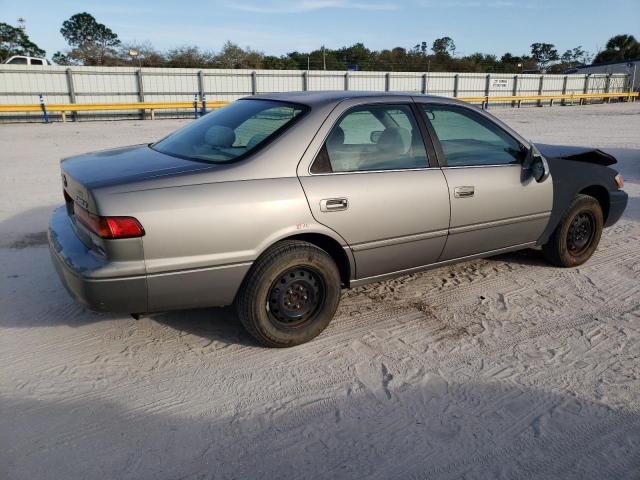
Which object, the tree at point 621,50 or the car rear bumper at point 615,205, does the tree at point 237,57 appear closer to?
the car rear bumper at point 615,205

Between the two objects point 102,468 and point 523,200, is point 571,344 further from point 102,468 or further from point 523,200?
point 102,468

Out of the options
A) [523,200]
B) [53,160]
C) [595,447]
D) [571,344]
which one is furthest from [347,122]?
[53,160]

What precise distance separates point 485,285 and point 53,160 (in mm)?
9097

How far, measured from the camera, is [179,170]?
2965 millimetres

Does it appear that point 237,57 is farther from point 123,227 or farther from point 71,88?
point 123,227

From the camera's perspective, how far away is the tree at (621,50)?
69062mm

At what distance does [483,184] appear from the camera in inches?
152

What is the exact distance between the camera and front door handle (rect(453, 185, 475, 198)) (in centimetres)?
374

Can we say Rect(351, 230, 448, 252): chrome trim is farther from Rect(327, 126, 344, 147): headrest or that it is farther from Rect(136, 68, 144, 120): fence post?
Answer: Rect(136, 68, 144, 120): fence post

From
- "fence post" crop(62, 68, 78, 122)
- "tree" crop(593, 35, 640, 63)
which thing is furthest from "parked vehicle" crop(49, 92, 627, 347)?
"tree" crop(593, 35, 640, 63)

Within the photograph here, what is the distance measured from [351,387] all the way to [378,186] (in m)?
1.33

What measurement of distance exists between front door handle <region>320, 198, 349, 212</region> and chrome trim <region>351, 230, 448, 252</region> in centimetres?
29

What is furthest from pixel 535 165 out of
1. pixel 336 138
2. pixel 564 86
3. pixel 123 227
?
pixel 564 86

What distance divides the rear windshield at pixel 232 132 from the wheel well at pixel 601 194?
120 inches
